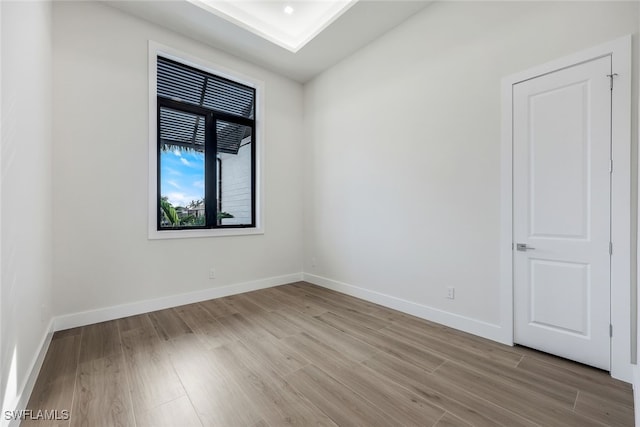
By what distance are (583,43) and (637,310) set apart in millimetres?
1884

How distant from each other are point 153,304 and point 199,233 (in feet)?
3.07

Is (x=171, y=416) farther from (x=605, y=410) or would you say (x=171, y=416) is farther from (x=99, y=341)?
(x=605, y=410)

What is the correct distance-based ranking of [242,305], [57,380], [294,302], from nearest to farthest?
[57,380], [242,305], [294,302]

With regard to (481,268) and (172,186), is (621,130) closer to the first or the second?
(481,268)

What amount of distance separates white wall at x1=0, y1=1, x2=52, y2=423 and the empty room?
3 centimetres

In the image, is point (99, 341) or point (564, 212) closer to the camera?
point (564, 212)

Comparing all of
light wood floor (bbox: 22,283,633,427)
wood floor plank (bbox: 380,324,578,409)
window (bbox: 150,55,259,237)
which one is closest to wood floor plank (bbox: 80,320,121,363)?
light wood floor (bbox: 22,283,633,427)

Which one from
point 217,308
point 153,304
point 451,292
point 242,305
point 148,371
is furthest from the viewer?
point 242,305

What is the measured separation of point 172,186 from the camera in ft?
11.3

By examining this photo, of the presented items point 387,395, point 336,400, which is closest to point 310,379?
point 336,400

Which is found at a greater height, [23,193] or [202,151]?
[202,151]

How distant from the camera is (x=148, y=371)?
1929 millimetres

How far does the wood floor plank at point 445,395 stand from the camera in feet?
4.87

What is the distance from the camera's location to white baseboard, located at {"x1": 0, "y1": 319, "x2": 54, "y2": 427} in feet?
4.52
